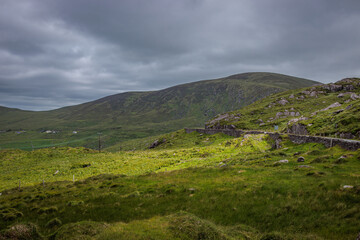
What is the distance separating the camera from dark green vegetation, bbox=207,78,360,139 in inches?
1703

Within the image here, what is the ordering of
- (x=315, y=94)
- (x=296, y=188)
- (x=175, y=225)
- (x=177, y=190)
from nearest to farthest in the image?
1. (x=175, y=225)
2. (x=296, y=188)
3. (x=177, y=190)
4. (x=315, y=94)

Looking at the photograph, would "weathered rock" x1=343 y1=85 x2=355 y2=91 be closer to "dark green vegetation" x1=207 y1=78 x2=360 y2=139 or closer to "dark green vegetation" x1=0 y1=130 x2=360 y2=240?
"dark green vegetation" x1=207 y1=78 x2=360 y2=139

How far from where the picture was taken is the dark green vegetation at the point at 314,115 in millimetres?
43250

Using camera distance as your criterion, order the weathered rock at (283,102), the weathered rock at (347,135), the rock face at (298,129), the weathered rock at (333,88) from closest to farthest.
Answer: the weathered rock at (347,135) < the rock face at (298,129) < the weathered rock at (283,102) < the weathered rock at (333,88)

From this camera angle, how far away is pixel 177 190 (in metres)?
22.2

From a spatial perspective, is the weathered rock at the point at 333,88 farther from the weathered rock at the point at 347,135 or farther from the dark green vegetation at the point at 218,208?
the dark green vegetation at the point at 218,208

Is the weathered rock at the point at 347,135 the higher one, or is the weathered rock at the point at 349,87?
the weathered rock at the point at 349,87

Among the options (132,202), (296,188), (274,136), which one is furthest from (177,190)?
(274,136)

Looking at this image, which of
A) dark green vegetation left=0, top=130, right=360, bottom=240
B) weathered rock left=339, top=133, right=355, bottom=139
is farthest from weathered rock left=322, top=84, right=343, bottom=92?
dark green vegetation left=0, top=130, right=360, bottom=240

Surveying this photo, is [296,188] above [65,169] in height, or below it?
above

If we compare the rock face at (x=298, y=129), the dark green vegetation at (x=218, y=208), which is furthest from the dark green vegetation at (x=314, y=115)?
the dark green vegetation at (x=218, y=208)

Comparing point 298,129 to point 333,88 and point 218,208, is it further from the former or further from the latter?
point 333,88

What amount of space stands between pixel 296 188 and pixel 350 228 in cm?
654

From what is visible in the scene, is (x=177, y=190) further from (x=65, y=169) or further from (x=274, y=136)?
(x=65, y=169)
